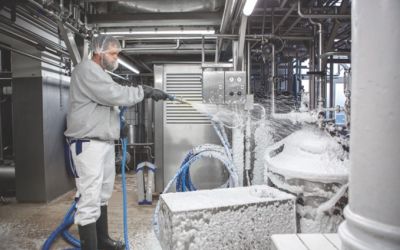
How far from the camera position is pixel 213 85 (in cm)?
275

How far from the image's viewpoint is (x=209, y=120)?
3.71m

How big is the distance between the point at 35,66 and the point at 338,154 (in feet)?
10.9

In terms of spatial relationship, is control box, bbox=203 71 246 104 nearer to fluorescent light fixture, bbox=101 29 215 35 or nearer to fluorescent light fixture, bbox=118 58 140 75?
fluorescent light fixture, bbox=101 29 215 35

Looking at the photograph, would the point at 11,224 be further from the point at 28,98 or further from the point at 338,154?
the point at 338,154

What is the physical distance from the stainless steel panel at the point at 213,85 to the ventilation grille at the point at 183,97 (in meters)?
0.94

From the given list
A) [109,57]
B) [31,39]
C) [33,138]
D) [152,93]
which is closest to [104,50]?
[109,57]

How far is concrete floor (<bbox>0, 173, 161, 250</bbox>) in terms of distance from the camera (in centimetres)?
249

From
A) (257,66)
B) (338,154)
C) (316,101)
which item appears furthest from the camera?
(257,66)

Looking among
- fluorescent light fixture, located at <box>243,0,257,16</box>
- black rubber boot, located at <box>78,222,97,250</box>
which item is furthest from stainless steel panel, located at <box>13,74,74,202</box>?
fluorescent light fixture, located at <box>243,0,257,16</box>

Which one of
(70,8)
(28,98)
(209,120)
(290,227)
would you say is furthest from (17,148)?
(290,227)

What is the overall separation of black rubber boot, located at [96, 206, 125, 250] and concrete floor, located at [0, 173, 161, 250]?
0.41ft

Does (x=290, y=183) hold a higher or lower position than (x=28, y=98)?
lower

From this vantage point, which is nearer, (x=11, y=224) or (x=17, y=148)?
(x=11, y=224)

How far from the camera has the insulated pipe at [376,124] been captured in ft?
A: 2.15
